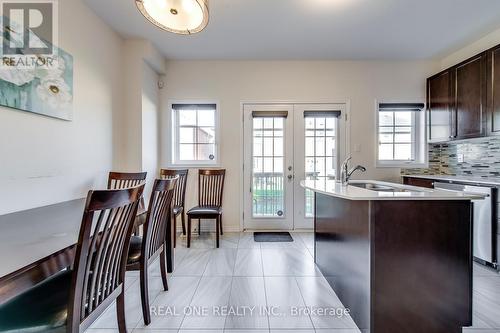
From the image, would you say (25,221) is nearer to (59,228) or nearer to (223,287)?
(59,228)

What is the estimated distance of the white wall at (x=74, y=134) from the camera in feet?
Answer: 5.62

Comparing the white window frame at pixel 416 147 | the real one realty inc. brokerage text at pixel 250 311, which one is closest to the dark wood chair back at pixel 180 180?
the real one realty inc. brokerage text at pixel 250 311

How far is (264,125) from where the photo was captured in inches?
146

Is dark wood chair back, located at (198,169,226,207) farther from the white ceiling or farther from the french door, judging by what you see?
the white ceiling

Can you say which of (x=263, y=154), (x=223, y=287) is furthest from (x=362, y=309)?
(x=263, y=154)

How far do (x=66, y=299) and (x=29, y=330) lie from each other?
16 centimetres

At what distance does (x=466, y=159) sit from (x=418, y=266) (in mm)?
2799

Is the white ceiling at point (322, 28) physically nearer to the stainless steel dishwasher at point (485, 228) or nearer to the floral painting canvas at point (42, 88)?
the floral painting canvas at point (42, 88)

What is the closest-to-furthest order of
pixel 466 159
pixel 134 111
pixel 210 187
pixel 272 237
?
pixel 134 111, pixel 466 159, pixel 272 237, pixel 210 187

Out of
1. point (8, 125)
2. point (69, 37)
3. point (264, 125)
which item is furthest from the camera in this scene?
point (264, 125)

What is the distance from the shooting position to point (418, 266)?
1413 mm

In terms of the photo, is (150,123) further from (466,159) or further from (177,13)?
(466,159)

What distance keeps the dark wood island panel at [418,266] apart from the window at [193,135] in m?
2.75
